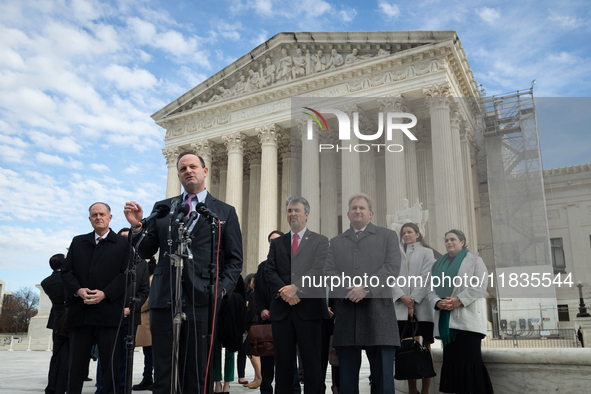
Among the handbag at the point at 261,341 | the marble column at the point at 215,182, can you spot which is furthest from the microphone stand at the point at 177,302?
the marble column at the point at 215,182

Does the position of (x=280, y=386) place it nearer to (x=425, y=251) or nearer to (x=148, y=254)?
(x=148, y=254)

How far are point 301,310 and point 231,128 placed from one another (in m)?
25.9

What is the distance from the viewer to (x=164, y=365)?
410 centimetres

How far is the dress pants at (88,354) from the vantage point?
566 centimetres

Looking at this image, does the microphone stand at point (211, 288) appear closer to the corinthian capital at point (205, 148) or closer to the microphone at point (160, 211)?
the microphone at point (160, 211)

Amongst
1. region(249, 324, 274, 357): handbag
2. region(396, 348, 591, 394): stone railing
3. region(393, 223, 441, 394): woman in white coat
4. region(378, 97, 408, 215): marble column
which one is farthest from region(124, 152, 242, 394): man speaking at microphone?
region(378, 97, 408, 215): marble column

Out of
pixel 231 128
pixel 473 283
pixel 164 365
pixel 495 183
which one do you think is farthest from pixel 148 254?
pixel 231 128

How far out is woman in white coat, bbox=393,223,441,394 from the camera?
637 centimetres

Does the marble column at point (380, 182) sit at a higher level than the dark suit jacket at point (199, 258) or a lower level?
higher

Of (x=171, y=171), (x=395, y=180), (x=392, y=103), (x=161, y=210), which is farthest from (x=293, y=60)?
(x=161, y=210)

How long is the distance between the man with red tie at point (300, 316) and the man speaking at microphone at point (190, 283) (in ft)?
3.61

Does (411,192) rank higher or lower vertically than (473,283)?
Result: higher

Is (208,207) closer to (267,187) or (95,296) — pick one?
(95,296)

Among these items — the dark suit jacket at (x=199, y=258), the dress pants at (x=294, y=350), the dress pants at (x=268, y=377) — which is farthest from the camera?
the dress pants at (x=268, y=377)
